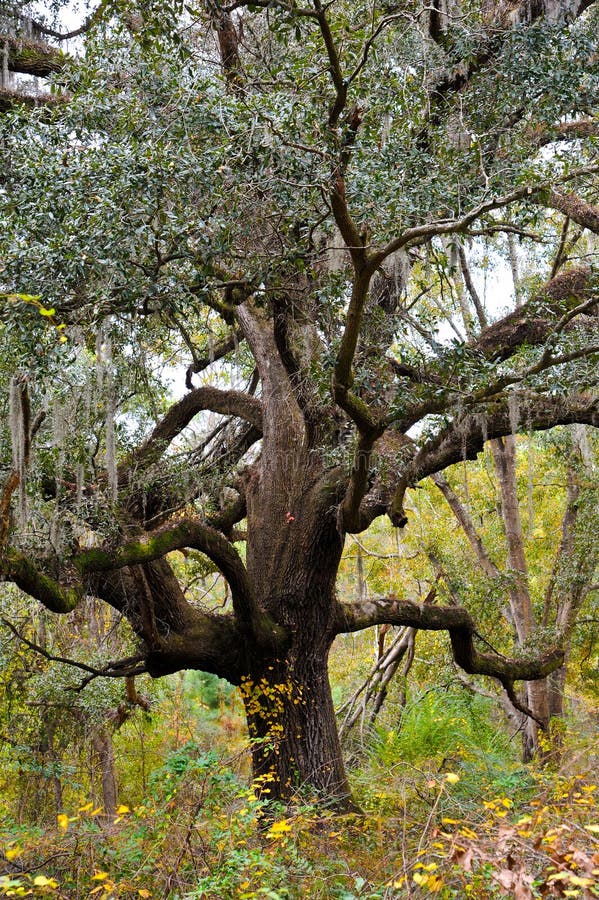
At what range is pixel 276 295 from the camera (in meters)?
6.11

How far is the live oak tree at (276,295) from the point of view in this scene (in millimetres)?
4656

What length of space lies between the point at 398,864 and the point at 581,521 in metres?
8.22

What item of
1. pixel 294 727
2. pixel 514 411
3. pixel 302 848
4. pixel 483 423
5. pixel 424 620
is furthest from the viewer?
pixel 424 620

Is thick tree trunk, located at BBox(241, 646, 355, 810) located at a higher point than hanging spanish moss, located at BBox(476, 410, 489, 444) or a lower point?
lower

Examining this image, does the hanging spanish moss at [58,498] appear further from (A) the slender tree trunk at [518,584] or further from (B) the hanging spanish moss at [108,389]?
(A) the slender tree trunk at [518,584]

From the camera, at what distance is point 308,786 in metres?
6.85

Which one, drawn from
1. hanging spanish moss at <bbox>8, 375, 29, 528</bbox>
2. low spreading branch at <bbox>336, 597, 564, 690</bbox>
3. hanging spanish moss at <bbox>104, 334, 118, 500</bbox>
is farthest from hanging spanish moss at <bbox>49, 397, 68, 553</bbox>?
low spreading branch at <bbox>336, 597, 564, 690</bbox>

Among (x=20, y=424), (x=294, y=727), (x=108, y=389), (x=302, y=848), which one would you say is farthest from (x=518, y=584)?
(x=20, y=424)

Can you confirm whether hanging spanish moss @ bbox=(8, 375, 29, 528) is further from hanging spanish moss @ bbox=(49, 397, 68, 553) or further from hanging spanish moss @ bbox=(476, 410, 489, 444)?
hanging spanish moss @ bbox=(476, 410, 489, 444)

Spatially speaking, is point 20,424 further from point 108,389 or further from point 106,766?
point 106,766

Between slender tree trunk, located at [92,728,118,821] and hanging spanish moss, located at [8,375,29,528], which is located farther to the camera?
slender tree trunk, located at [92,728,118,821]

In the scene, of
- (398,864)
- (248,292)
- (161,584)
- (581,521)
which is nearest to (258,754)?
(161,584)

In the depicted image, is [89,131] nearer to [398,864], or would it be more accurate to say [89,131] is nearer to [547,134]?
[547,134]

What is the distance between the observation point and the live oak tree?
4656mm
